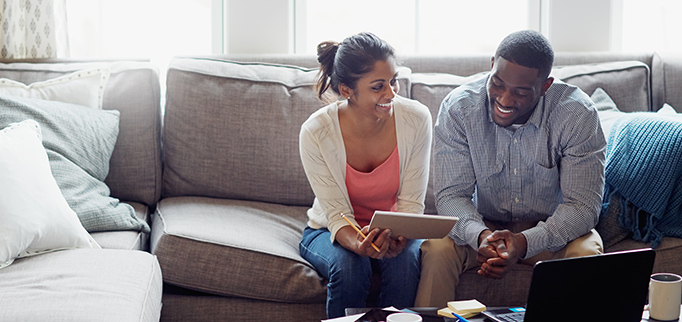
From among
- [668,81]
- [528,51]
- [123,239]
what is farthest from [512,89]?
[123,239]

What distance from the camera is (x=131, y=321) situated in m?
1.50

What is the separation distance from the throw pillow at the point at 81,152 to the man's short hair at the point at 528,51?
1223mm

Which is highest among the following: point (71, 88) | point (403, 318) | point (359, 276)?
point (71, 88)

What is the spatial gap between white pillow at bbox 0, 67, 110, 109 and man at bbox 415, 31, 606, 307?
3.99 feet

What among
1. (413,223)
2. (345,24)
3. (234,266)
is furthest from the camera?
(345,24)

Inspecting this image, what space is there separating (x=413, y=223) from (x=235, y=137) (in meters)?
0.94

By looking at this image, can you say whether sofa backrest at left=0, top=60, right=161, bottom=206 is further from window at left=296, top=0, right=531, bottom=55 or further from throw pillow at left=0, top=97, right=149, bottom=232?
window at left=296, top=0, right=531, bottom=55

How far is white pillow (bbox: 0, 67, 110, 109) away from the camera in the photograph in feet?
7.66

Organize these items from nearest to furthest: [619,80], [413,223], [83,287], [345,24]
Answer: [83,287] → [413,223] → [619,80] → [345,24]

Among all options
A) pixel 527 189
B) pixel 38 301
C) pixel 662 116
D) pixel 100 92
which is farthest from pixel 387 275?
pixel 100 92

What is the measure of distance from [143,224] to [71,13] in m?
1.26

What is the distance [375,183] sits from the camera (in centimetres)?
204

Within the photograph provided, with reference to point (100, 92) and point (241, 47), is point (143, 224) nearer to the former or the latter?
point (100, 92)

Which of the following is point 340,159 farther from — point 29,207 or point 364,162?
point 29,207
